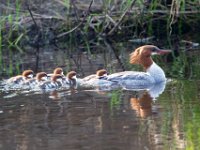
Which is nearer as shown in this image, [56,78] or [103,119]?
[103,119]

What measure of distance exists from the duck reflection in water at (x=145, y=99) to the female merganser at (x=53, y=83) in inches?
49.2

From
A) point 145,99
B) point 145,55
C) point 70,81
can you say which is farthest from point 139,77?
point 145,99

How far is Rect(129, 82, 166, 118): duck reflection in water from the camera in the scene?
32.6 ft

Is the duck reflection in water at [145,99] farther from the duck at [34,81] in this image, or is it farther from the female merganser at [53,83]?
the duck at [34,81]

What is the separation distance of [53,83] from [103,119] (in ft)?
9.41

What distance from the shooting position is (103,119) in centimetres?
955

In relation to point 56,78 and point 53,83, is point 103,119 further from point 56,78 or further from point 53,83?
point 56,78

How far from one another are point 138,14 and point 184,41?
116cm

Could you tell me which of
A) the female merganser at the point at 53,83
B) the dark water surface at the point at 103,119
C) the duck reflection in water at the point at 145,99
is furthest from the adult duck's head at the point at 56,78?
the duck reflection in water at the point at 145,99

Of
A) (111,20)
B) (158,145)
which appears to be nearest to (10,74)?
(111,20)

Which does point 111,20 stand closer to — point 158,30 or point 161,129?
point 158,30

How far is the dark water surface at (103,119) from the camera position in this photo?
8.33 meters

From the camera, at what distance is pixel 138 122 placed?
30.4ft

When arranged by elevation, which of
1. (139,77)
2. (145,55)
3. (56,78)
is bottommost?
(139,77)
